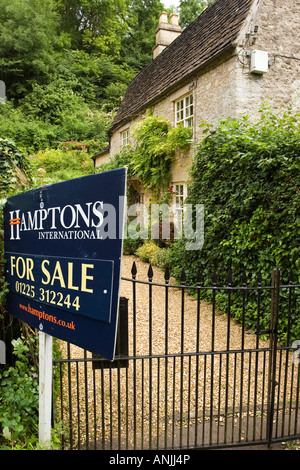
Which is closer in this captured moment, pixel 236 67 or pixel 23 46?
pixel 236 67

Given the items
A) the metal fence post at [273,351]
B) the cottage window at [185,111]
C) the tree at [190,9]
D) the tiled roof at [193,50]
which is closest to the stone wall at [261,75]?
the tiled roof at [193,50]

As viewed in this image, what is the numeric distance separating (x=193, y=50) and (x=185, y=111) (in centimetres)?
214

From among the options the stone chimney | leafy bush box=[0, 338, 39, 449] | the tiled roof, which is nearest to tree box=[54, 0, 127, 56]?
the stone chimney

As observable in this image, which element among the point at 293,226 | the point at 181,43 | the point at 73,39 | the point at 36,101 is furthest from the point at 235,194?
A: the point at 73,39

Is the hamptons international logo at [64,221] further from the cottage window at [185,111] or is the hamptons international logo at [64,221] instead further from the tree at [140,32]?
the tree at [140,32]

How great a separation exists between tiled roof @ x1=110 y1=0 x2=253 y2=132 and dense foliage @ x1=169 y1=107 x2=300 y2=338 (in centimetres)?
329

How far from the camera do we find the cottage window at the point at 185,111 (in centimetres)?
971

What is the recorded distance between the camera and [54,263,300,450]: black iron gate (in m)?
2.58

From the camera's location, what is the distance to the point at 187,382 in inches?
154

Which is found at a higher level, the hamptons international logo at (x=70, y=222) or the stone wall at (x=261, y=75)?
the stone wall at (x=261, y=75)

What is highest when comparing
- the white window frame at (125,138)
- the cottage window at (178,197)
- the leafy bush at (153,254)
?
the white window frame at (125,138)

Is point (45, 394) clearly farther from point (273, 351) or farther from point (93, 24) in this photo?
point (93, 24)

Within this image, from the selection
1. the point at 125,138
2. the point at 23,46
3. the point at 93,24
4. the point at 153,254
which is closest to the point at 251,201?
the point at 153,254

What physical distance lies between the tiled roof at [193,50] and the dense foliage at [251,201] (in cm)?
329
